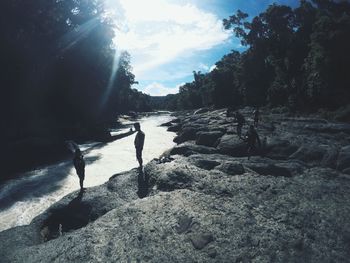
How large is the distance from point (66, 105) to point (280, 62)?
119ft

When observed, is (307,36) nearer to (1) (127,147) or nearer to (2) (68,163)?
(1) (127,147)

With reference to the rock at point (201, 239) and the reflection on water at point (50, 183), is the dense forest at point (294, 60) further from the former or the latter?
the rock at point (201, 239)

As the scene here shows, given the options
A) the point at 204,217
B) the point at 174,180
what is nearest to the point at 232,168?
the point at 174,180

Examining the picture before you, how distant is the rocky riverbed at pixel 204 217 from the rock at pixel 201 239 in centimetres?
3

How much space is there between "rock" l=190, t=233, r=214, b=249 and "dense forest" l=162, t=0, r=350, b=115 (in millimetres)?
32773

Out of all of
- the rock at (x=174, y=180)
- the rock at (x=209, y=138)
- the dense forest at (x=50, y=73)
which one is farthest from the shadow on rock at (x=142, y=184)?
the dense forest at (x=50, y=73)


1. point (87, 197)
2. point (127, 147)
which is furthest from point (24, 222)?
point (127, 147)

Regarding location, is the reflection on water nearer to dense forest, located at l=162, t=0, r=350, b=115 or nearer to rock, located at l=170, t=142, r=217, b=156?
rock, located at l=170, t=142, r=217, b=156

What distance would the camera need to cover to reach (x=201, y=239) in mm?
8531

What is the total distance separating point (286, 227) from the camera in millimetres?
9008

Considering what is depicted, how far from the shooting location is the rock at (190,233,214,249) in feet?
27.4

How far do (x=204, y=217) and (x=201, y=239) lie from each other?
106cm

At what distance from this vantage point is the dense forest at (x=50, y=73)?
30.2 meters

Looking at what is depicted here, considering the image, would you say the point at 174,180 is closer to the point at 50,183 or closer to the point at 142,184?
the point at 142,184
